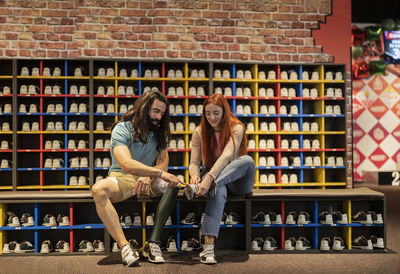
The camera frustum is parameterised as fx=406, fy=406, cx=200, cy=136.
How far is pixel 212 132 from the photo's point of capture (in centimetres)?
319

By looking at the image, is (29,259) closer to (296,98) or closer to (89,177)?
(89,177)

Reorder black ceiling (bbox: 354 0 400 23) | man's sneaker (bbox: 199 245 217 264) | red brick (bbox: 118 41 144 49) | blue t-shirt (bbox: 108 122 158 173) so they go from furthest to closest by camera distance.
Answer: black ceiling (bbox: 354 0 400 23) → red brick (bbox: 118 41 144 49) → blue t-shirt (bbox: 108 122 158 173) → man's sneaker (bbox: 199 245 217 264)

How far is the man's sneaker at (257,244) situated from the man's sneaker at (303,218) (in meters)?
0.34

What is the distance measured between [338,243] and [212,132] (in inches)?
51.8

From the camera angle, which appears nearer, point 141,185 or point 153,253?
point 153,253

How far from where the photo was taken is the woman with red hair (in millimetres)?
2861

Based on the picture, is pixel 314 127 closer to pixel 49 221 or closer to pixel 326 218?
pixel 326 218

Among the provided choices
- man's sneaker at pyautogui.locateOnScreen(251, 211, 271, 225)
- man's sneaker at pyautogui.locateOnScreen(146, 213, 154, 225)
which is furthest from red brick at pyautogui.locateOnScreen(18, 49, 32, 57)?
man's sneaker at pyautogui.locateOnScreen(251, 211, 271, 225)

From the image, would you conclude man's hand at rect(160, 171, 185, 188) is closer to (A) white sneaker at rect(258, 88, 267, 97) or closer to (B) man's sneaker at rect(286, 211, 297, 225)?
(B) man's sneaker at rect(286, 211, 297, 225)

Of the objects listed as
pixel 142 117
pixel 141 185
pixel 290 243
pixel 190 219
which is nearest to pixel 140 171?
pixel 141 185

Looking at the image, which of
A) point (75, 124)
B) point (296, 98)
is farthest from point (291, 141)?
point (75, 124)

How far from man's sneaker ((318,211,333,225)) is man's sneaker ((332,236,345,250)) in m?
0.13

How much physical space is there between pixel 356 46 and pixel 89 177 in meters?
5.90

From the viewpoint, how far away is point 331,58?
6.25 m
